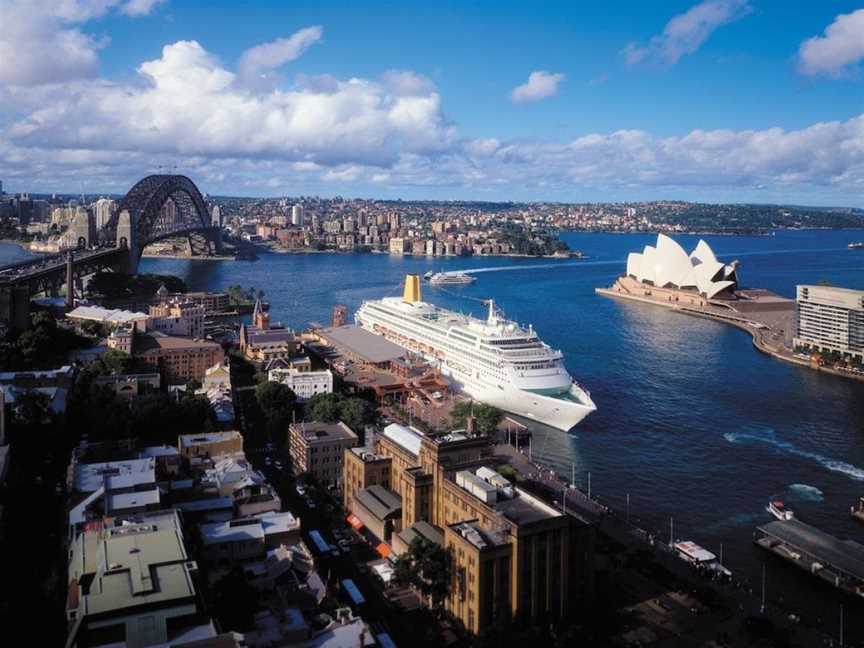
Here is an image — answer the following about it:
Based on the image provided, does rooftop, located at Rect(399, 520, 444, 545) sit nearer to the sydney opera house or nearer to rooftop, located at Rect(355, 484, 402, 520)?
rooftop, located at Rect(355, 484, 402, 520)

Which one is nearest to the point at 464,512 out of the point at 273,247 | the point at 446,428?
the point at 446,428

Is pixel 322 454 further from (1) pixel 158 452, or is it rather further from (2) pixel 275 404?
(2) pixel 275 404

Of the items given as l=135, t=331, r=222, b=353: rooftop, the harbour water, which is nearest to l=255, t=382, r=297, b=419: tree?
l=135, t=331, r=222, b=353: rooftop

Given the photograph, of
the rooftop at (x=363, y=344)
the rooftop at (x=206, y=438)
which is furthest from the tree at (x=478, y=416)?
the rooftop at (x=363, y=344)

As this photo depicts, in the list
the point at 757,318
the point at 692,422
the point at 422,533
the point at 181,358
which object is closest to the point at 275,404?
the point at 181,358

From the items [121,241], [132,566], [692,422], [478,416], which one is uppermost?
[121,241]

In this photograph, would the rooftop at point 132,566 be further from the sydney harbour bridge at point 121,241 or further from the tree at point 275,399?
the sydney harbour bridge at point 121,241
